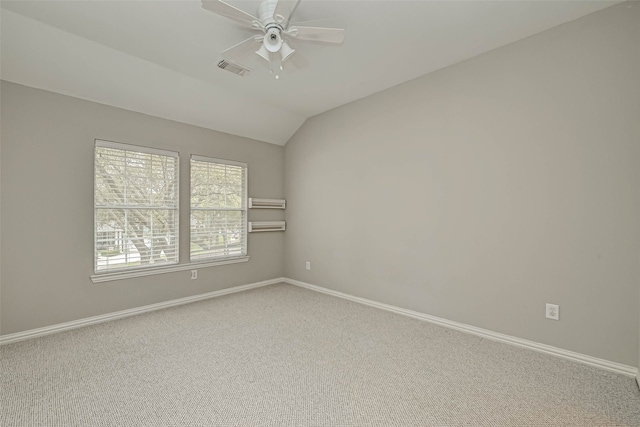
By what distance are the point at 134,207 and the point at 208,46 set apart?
77.4 inches

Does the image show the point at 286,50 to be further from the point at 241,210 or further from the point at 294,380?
the point at 241,210

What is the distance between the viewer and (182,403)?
1783 mm

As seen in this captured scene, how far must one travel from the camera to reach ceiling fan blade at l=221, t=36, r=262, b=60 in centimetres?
216

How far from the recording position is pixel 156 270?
3.52 meters

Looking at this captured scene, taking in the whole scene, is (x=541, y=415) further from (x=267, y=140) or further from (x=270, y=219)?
(x=267, y=140)

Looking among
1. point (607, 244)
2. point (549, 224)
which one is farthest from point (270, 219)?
point (607, 244)

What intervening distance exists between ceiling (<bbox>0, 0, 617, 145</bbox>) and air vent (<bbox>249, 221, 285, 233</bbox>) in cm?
173

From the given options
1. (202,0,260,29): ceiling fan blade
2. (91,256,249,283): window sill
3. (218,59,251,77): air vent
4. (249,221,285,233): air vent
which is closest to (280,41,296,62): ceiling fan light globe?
(202,0,260,29): ceiling fan blade

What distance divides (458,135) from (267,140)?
2.88m

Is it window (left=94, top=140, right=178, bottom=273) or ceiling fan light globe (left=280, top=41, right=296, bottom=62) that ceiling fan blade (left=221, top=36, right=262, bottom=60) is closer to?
ceiling fan light globe (left=280, top=41, right=296, bottom=62)

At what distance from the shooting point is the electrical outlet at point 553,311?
94.3 inches

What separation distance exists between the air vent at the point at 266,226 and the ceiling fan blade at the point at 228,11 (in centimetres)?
294

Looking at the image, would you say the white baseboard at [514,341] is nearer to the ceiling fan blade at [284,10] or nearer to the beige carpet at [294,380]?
the beige carpet at [294,380]

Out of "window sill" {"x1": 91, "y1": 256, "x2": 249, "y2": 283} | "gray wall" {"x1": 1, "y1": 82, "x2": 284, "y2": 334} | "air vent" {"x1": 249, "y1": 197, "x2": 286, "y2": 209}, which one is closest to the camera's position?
"gray wall" {"x1": 1, "y1": 82, "x2": 284, "y2": 334}
